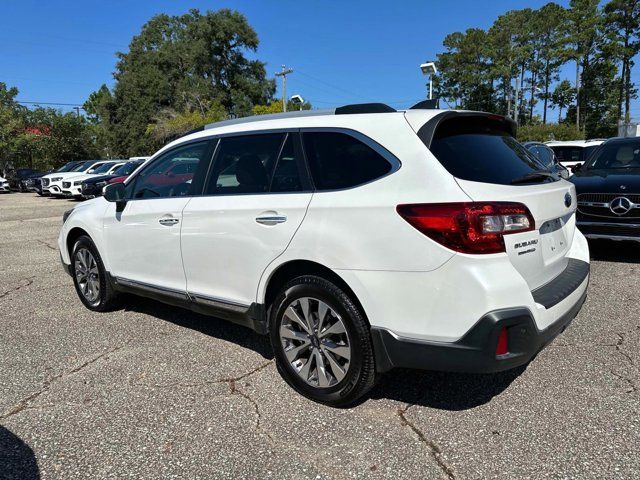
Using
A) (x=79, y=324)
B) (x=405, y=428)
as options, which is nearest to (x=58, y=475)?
(x=405, y=428)

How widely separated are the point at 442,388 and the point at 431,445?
0.68 m

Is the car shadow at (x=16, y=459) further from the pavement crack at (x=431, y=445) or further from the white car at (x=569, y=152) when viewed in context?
the white car at (x=569, y=152)

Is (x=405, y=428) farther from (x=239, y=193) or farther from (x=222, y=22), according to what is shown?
(x=222, y=22)

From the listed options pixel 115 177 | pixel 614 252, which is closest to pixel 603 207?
pixel 614 252

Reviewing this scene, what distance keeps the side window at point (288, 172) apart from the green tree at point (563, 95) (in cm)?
5550

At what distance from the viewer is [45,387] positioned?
340cm

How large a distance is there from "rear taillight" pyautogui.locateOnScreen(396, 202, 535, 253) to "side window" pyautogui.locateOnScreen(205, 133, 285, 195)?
3.95ft

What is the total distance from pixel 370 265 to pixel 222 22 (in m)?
56.1

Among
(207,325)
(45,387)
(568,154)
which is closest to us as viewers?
(45,387)

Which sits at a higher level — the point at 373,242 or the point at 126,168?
the point at 126,168

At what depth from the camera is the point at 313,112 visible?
3.43 m

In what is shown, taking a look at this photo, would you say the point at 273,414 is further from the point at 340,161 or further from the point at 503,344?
the point at 340,161

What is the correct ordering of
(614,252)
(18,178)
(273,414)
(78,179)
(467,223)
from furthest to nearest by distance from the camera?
(18,178)
(78,179)
(614,252)
(273,414)
(467,223)

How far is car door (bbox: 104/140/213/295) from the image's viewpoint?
3.81 m
